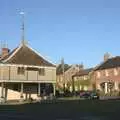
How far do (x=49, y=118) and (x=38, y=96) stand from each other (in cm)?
3939

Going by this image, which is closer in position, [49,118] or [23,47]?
[49,118]

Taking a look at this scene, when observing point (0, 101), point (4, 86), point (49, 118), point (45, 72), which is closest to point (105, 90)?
point (45, 72)

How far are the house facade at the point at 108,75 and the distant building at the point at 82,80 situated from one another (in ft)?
9.50

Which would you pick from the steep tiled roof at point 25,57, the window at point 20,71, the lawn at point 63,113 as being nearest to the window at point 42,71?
the steep tiled roof at point 25,57

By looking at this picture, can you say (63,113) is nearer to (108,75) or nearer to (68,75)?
(108,75)

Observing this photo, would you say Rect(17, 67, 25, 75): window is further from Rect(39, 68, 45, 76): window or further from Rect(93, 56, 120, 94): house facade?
Rect(93, 56, 120, 94): house facade

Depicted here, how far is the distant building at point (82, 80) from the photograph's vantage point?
95.6 m

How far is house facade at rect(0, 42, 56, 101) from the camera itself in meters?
60.2

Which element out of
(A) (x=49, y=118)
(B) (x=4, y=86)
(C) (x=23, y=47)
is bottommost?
(A) (x=49, y=118)

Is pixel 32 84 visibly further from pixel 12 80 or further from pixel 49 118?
pixel 49 118

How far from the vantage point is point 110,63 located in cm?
8856

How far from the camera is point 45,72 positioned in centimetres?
6469

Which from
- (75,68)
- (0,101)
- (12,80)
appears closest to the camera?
(0,101)

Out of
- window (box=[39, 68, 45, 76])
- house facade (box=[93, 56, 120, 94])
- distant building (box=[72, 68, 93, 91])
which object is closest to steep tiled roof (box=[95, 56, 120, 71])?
house facade (box=[93, 56, 120, 94])
